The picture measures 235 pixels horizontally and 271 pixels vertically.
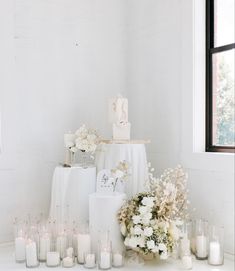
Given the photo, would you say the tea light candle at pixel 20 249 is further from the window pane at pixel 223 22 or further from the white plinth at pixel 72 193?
the window pane at pixel 223 22

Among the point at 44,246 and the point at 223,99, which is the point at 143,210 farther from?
the point at 223,99

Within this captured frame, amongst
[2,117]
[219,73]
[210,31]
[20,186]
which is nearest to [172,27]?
[210,31]

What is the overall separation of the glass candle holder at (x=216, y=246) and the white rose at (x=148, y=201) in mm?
341

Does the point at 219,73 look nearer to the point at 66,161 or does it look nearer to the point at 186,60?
the point at 186,60

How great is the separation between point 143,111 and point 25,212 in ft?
3.31

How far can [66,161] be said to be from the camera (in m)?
2.50

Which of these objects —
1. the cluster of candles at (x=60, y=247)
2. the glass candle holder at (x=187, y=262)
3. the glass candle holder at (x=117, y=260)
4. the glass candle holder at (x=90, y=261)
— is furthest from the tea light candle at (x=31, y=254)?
the glass candle holder at (x=187, y=262)

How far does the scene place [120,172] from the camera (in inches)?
83.9

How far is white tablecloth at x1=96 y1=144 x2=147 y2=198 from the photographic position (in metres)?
2.36

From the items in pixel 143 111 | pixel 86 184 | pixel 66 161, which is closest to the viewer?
pixel 86 184

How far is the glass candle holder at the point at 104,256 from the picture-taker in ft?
6.50

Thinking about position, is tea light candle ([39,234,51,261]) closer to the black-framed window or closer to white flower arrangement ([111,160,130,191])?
white flower arrangement ([111,160,130,191])

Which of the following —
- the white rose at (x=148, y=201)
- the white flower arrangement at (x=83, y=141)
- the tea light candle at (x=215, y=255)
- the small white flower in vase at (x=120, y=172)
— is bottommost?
the tea light candle at (x=215, y=255)

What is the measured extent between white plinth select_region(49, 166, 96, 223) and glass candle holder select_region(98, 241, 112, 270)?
32 cm
